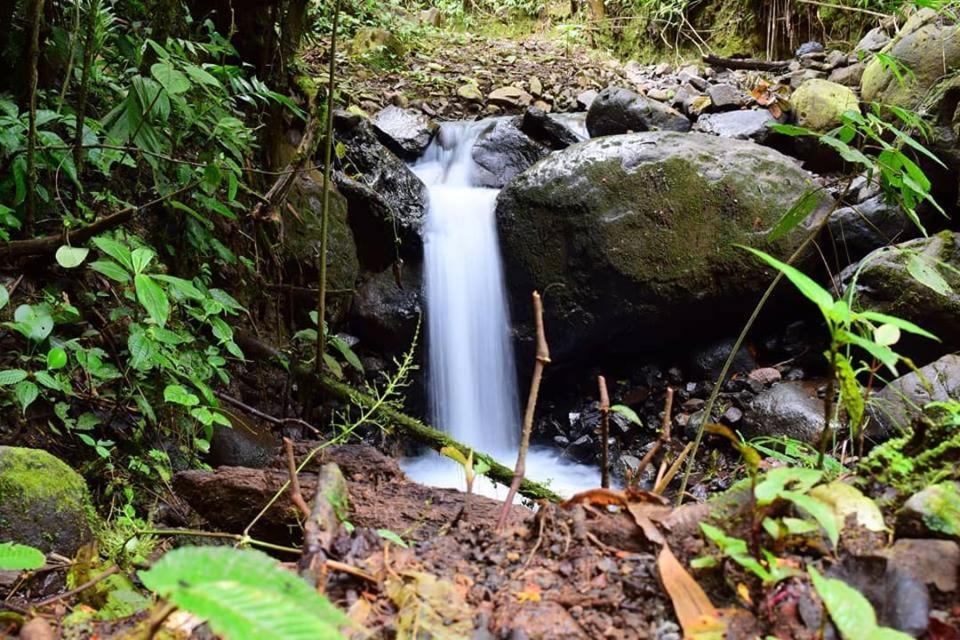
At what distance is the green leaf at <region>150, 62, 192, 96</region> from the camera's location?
231cm

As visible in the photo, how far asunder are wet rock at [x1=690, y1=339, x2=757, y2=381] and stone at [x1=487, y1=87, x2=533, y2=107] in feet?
13.9

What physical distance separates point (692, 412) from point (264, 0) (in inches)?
169

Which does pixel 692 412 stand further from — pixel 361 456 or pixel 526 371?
pixel 361 456

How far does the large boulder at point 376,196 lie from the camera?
5.33m

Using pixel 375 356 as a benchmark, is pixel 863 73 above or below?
above

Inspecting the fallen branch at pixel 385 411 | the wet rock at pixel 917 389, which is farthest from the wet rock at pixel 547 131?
the fallen branch at pixel 385 411

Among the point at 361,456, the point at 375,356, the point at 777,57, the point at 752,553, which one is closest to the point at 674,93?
the point at 777,57

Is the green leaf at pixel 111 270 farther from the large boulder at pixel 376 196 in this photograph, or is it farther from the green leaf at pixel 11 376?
the large boulder at pixel 376 196

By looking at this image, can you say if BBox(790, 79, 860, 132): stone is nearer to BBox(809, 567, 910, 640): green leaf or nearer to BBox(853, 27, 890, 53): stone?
BBox(853, 27, 890, 53): stone

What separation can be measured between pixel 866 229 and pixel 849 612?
515 cm

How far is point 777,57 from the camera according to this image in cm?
845

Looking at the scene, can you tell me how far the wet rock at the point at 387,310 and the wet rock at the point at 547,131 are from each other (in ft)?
7.92

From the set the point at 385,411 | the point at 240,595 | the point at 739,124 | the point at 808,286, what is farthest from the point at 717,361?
the point at 240,595

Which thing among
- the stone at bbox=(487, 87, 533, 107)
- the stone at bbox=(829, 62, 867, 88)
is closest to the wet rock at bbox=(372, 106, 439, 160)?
the stone at bbox=(487, 87, 533, 107)
